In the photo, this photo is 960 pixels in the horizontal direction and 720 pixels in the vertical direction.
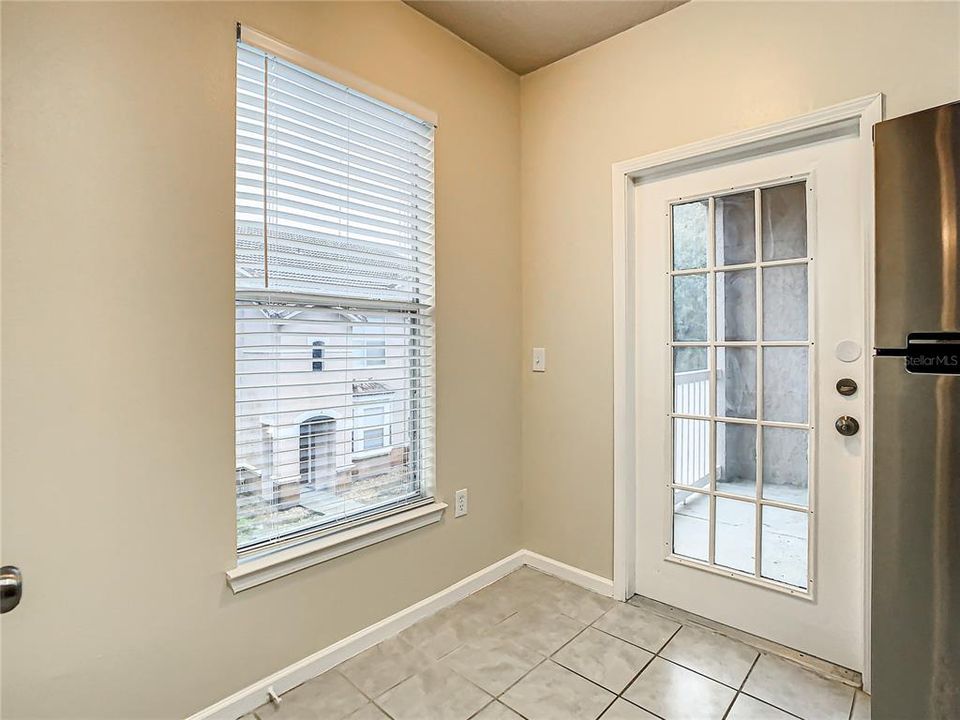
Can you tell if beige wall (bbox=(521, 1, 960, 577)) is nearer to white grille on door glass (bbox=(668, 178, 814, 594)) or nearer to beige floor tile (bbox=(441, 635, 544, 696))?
white grille on door glass (bbox=(668, 178, 814, 594))

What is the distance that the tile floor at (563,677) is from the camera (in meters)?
1.57

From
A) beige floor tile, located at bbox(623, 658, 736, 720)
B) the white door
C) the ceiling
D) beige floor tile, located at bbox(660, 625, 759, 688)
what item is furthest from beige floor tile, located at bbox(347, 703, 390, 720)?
the ceiling

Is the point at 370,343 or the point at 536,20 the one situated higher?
the point at 536,20

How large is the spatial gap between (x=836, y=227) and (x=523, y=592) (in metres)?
1.98

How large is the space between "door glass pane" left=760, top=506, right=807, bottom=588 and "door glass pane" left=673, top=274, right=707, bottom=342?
745mm

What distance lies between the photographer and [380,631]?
6.40 ft

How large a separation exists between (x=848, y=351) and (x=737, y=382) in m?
0.38

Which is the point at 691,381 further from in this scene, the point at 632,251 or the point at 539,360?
the point at 539,360

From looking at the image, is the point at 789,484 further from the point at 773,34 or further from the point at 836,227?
the point at 773,34

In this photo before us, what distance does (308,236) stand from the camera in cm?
174

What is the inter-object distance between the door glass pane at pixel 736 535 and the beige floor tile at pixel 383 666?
49.4 inches

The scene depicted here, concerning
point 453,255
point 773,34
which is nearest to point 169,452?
point 453,255

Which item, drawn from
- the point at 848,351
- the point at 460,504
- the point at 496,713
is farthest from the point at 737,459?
the point at 496,713

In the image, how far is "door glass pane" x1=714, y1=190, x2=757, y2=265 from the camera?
6.42 feet
